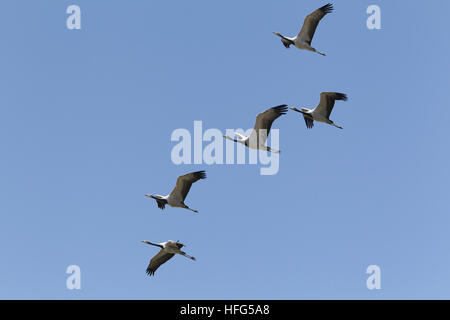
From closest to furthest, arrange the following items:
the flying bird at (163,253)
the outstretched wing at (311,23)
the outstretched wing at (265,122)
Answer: the outstretched wing at (265,122) < the flying bird at (163,253) < the outstretched wing at (311,23)

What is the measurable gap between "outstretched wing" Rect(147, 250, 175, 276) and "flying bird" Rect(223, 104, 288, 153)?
704cm

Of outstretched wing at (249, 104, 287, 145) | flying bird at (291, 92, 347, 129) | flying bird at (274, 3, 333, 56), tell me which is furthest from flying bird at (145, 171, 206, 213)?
flying bird at (274, 3, 333, 56)

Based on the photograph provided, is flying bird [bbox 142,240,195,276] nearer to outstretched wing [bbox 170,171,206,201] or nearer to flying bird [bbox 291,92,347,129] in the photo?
outstretched wing [bbox 170,171,206,201]

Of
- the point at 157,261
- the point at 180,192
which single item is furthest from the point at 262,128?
the point at 157,261

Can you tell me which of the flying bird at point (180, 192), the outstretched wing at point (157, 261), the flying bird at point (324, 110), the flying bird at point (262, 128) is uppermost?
the flying bird at point (324, 110)

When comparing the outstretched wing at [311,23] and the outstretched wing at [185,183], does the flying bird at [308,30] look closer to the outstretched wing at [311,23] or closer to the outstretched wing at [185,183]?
the outstretched wing at [311,23]

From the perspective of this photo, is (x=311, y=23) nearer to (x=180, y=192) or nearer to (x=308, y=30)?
(x=308, y=30)

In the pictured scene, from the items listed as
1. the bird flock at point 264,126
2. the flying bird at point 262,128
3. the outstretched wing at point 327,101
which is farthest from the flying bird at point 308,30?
the flying bird at point 262,128

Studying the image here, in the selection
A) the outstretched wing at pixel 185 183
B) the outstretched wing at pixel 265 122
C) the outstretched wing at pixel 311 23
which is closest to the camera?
the outstretched wing at pixel 265 122

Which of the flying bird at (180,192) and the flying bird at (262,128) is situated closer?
Answer: the flying bird at (262,128)

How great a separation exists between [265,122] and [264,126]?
208mm

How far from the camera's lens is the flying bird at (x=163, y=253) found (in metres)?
37.4

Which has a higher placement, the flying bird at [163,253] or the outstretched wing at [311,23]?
the outstretched wing at [311,23]
